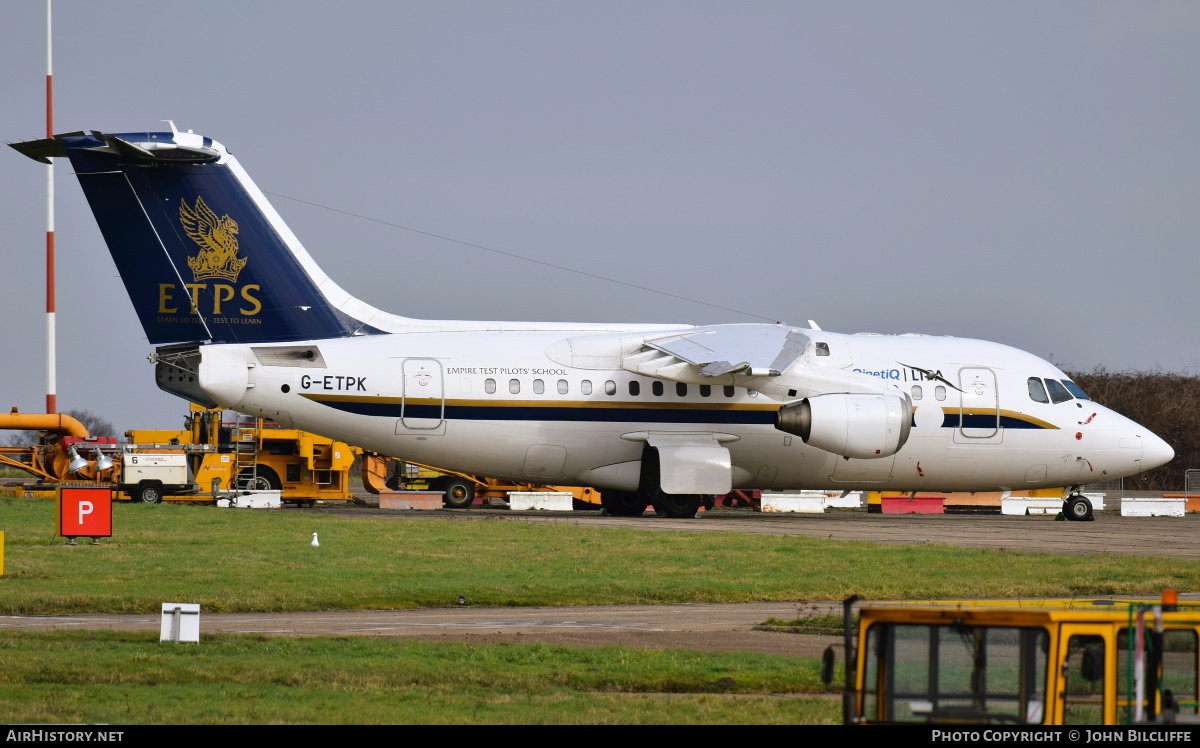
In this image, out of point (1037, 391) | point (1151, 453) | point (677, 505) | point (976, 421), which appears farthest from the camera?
point (1151, 453)

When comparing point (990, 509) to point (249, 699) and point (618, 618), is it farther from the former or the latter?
point (249, 699)

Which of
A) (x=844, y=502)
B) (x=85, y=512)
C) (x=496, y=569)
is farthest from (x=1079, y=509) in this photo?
(x=85, y=512)

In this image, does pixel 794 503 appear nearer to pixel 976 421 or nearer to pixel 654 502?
pixel 976 421

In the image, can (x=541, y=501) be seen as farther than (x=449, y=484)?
No

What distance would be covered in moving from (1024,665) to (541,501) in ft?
119

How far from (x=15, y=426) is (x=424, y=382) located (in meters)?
17.5

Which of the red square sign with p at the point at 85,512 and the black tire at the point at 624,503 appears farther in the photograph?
the black tire at the point at 624,503

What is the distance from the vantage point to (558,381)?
33094 millimetres

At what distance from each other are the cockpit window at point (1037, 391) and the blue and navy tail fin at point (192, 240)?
18.2 metres

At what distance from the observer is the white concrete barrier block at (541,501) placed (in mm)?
43000

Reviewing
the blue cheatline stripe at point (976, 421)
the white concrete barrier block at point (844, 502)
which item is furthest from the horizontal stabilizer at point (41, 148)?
the white concrete barrier block at point (844, 502)

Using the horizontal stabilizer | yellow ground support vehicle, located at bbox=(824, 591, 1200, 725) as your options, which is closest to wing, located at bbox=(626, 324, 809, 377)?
the horizontal stabilizer

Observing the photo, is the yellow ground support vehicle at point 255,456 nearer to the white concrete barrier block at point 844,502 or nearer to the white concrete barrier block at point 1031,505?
the white concrete barrier block at point 844,502
